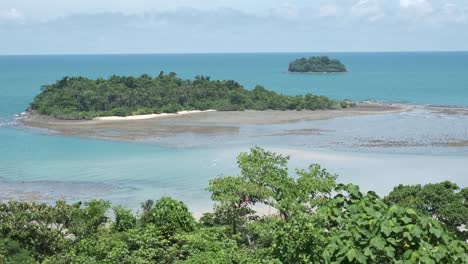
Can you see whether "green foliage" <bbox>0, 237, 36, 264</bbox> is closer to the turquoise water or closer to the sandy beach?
the turquoise water

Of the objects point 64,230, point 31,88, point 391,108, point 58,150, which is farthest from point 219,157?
point 31,88

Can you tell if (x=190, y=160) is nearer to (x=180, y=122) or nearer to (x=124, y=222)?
(x=180, y=122)

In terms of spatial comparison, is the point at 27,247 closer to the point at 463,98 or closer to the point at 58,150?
the point at 58,150

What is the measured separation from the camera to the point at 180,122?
5719 centimetres

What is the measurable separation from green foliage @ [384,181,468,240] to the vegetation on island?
1.1 inches

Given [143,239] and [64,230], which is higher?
[143,239]

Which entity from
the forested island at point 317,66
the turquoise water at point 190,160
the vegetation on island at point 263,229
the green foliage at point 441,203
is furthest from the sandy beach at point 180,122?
the forested island at point 317,66

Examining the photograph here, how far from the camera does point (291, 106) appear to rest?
67125mm

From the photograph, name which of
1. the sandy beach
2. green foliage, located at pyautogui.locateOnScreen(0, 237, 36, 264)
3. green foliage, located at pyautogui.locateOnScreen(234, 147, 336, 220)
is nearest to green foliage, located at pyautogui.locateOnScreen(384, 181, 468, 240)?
green foliage, located at pyautogui.locateOnScreen(234, 147, 336, 220)

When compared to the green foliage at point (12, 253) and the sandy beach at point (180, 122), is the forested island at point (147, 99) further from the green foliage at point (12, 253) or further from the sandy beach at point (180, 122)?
the green foliage at point (12, 253)

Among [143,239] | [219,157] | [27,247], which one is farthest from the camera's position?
[219,157]

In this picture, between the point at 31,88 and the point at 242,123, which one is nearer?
the point at 242,123

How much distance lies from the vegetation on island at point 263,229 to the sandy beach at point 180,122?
2966 cm

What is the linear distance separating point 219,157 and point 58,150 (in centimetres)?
1098
